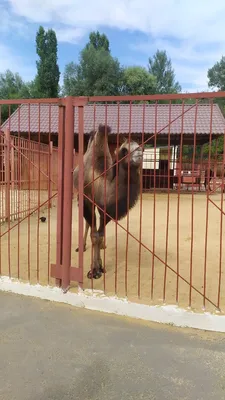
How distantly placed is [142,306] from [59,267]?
1.04m

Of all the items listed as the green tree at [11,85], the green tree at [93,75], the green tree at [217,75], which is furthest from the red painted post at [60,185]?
the green tree at [217,75]

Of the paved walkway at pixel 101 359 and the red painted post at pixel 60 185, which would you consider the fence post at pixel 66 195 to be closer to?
the red painted post at pixel 60 185

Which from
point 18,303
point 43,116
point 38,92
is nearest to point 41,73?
point 38,92

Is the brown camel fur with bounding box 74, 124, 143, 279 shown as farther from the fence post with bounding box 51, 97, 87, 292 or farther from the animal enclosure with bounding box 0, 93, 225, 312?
the fence post with bounding box 51, 97, 87, 292

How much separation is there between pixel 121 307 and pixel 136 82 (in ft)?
115

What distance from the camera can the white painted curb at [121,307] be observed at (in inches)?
126

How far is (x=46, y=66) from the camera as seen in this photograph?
126ft

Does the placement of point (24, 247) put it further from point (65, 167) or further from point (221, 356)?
point (221, 356)

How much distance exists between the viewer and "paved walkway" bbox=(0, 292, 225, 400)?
229 cm

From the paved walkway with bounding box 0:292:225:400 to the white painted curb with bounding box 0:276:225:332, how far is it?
0.33 feet

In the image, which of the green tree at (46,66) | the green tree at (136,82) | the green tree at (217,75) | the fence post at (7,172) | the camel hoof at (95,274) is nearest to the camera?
the camel hoof at (95,274)

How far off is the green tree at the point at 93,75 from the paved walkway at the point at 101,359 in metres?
33.8

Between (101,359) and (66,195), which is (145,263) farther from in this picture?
(101,359)

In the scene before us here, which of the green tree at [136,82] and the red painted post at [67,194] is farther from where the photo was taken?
the green tree at [136,82]
